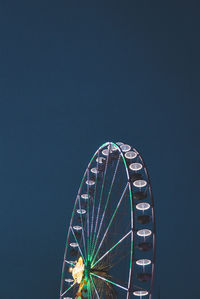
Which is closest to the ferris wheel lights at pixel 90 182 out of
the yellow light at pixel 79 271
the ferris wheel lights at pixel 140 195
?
the yellow light at pixel 79 271

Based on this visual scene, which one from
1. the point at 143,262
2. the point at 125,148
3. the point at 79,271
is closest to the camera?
the point at 143,262

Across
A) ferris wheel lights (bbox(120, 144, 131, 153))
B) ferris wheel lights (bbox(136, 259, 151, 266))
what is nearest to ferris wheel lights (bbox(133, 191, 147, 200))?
ferris wheel lights (bbox(120, 144, 131, 153))

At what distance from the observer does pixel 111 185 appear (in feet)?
66.9

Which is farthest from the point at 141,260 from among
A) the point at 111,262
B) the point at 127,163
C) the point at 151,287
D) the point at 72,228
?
the point at 72,228

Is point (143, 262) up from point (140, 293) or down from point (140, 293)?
up

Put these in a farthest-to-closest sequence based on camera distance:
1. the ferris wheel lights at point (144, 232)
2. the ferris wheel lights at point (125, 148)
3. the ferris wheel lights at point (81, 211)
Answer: the ferris wheel lights at point (81, 211) → the ferris wheel lights at point (125, 148) → the ferris wheel lights at point (144, 232)

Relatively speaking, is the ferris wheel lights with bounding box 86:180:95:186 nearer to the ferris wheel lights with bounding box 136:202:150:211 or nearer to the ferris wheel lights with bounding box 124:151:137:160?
the ferris wheel lights with bounding box 124:151:137:160

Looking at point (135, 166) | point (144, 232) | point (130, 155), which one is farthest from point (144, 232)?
point (130, 155)

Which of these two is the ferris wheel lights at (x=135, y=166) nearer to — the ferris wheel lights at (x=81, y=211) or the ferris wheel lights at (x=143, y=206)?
the ferris wheel lights at (x=143, y=206)

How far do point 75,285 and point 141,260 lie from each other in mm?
7024

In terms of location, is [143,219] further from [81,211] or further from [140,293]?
[81,211]

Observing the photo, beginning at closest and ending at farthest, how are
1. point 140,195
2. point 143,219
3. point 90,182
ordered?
point 143,219 < point 140,195 < point 90,182

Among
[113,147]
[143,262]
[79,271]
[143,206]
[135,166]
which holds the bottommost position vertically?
[79,271]

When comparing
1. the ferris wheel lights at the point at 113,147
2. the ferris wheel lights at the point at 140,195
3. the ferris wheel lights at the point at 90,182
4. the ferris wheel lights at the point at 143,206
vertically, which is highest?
the ferris wheel lights at the point at 113,147
